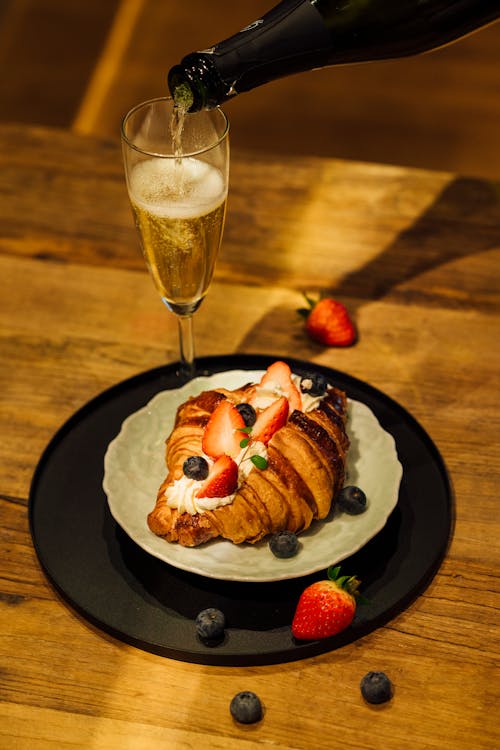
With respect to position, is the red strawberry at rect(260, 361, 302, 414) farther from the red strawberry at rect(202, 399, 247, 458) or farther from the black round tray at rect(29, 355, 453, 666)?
the black round tray at rect(29, 355, 453, 666)

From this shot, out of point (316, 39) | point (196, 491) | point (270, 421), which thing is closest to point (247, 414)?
point (270, 421)

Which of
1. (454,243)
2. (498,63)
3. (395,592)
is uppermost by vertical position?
(395,592)

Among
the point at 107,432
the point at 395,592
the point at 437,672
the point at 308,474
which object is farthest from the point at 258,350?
the point at 437,672

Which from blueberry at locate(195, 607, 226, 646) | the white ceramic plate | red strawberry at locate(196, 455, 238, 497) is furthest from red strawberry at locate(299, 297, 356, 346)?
blueberry at locate(195, 607, 226, 646)

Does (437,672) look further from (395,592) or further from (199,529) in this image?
(199,529)

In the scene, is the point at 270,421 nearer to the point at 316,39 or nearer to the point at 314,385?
the point at 314,385
